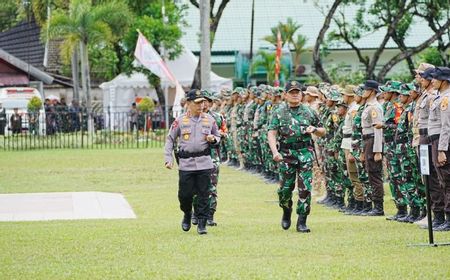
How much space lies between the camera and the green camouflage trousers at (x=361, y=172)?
17.4 metres

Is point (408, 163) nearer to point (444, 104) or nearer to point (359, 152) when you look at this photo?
point (359, 152)

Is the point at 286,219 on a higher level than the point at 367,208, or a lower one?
higher

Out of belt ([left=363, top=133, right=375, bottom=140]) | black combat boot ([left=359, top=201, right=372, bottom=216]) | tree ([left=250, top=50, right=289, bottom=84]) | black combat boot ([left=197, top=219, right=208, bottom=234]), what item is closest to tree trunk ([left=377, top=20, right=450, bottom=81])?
tree ([left=250, top=50, right=289, bottom=84])

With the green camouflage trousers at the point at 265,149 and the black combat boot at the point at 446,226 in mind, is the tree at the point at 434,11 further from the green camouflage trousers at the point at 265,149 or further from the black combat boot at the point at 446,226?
the black combat boot at the point at 446,226

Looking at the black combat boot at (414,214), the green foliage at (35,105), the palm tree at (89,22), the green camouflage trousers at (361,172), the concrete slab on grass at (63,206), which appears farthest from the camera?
the palm tree at (89,22)

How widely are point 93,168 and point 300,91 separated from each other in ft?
50.0

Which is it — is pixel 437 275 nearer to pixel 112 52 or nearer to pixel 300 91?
pixel 300 91

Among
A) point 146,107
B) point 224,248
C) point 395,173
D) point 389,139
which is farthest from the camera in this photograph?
point 146,107

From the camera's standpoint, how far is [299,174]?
14.9 m

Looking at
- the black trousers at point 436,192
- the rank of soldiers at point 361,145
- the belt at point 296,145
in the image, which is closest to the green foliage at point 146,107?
the rank of soldiers at point 361,145

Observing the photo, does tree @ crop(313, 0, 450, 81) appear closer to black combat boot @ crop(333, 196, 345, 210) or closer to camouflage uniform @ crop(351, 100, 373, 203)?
black combat boot @ crop(333, 196, 345, 210)

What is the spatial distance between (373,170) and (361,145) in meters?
0.44

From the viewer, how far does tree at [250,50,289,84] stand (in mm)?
62963

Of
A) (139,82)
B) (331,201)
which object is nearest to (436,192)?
(331,201)
